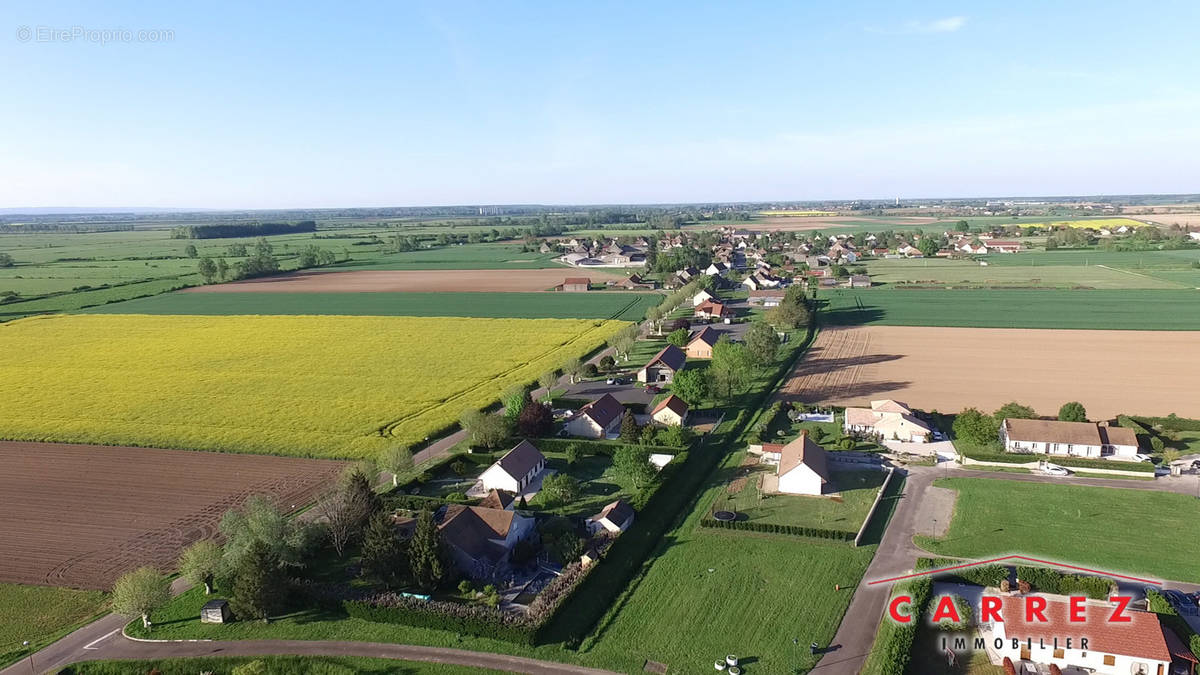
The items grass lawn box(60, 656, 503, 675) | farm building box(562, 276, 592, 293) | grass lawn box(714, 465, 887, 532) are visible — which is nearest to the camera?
grass lawn box(60, 656, 503, 675)

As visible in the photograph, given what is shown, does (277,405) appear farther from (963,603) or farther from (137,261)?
(137,261)

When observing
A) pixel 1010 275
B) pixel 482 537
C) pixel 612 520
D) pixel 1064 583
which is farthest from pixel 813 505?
pixel 1010 275

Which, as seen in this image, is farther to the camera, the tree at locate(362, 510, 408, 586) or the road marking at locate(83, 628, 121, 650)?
the tree at locate(362, 510, 408, 586)

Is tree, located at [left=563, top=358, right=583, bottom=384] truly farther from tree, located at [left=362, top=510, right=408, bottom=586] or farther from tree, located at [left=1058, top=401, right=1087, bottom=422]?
tree, located at [left=1058, top=401, right=1087, bottom=422]

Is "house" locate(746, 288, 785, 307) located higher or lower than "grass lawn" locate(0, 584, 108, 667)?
higher

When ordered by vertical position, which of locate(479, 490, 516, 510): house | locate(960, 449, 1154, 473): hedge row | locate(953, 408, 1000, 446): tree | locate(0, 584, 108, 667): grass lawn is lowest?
locate(0, 584, 108, 667): grass lawn

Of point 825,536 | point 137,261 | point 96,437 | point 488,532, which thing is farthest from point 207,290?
point 825,536

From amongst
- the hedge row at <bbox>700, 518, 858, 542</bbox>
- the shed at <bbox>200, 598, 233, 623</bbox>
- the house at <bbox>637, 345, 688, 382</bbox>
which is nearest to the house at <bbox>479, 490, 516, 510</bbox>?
the hedge row at <bbox>700, 518, 858, 542</bbox>

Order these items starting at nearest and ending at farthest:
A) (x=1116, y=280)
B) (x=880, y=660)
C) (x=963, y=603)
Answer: (x=880, y=660) → (x=963, y=603) → (x=1116, y=280)
